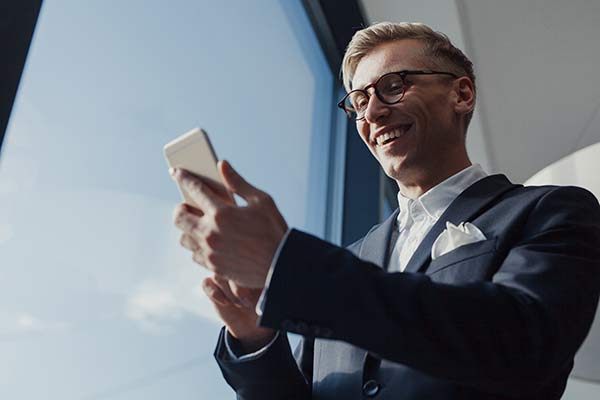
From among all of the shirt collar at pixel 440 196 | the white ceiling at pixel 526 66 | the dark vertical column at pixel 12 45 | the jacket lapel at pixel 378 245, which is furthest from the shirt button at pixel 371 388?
the white ceiling at pixel 526 66

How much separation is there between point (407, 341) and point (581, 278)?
0.86ft

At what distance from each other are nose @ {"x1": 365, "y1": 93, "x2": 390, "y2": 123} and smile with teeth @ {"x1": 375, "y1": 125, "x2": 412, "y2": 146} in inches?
1.2

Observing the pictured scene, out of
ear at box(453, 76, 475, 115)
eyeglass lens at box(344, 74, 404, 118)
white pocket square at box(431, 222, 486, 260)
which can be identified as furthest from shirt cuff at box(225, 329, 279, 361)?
ear at box(453, 76, 475, 115)

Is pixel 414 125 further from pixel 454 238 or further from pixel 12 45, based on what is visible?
pixel 12 45

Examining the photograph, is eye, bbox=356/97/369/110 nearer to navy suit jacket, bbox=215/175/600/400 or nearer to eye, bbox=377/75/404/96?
eye, bbox=377/75/404/96

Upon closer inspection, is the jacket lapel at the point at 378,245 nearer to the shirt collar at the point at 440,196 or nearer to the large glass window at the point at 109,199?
the shirt collar at the point at 440,196

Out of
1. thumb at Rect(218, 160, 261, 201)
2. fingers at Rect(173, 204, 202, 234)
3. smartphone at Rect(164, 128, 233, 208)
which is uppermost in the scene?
smartphone at Rect(164, 128, 233, 208)

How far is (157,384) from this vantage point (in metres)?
1.20

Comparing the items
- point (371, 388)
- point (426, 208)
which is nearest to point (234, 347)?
point (371, 388)

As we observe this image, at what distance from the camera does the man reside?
0.57 m

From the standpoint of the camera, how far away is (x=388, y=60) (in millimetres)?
1145

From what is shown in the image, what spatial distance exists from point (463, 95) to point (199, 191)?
73 cm

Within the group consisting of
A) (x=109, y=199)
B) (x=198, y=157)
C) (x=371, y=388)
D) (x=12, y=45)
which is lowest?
(x=371, y=388)

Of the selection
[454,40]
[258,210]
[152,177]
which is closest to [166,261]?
[152,177]
